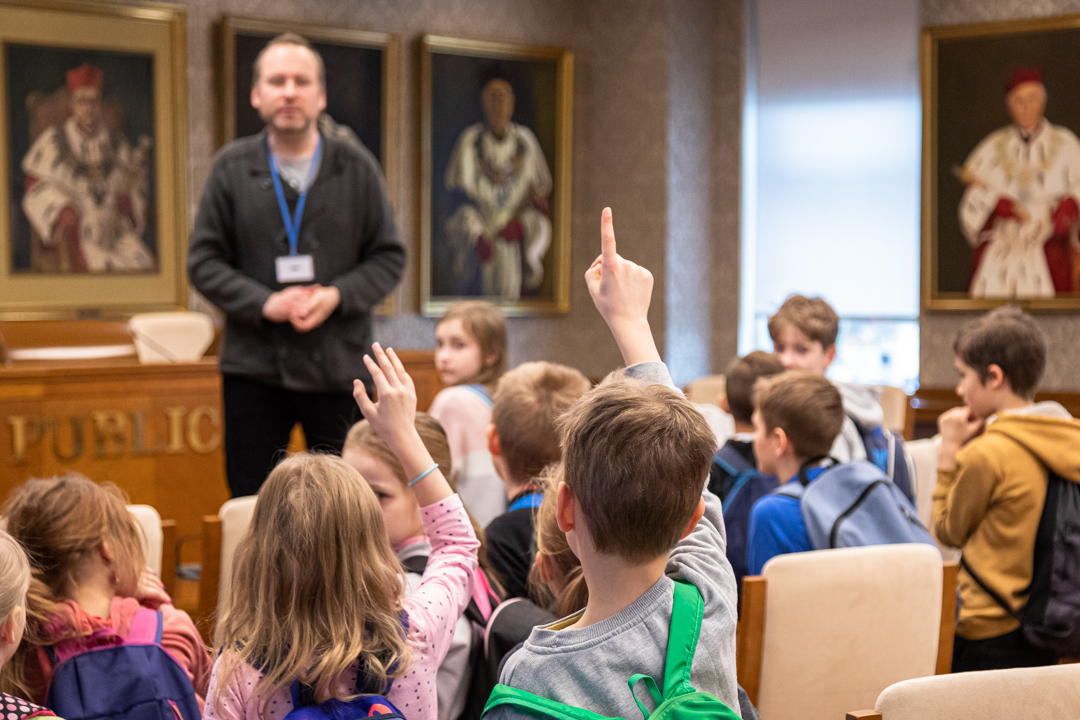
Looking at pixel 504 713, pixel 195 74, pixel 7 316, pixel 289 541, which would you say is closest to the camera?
pixel 504 713

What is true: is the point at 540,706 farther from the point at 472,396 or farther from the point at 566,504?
the point at 472,396

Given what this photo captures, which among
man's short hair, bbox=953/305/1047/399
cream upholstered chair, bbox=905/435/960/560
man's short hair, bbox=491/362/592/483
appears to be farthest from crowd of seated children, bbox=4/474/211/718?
cream upholstered chair, bbox=905/435/960/560

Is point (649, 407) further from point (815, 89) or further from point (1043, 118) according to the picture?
point (815, 89)

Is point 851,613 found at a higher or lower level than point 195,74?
lower

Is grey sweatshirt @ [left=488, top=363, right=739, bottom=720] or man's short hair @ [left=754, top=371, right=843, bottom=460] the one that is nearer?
grey sweatshirt @ [left=488, top=363, right=739, bottom=720]

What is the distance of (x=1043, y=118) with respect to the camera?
7.38 metres

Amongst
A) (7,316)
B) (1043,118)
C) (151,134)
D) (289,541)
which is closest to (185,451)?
(7,316)

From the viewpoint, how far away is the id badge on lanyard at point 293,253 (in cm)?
342

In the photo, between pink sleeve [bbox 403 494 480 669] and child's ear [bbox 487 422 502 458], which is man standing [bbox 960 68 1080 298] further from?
pink sleeve [bbox 403 494 480 669]

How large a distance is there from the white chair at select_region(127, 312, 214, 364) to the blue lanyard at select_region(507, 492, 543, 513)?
15.2 feet

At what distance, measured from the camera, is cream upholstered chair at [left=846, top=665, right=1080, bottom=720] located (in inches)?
58.4

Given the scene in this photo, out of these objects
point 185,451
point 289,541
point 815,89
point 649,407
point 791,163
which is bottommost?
point 185,451

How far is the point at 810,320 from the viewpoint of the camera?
3.76m

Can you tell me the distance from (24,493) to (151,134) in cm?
572
